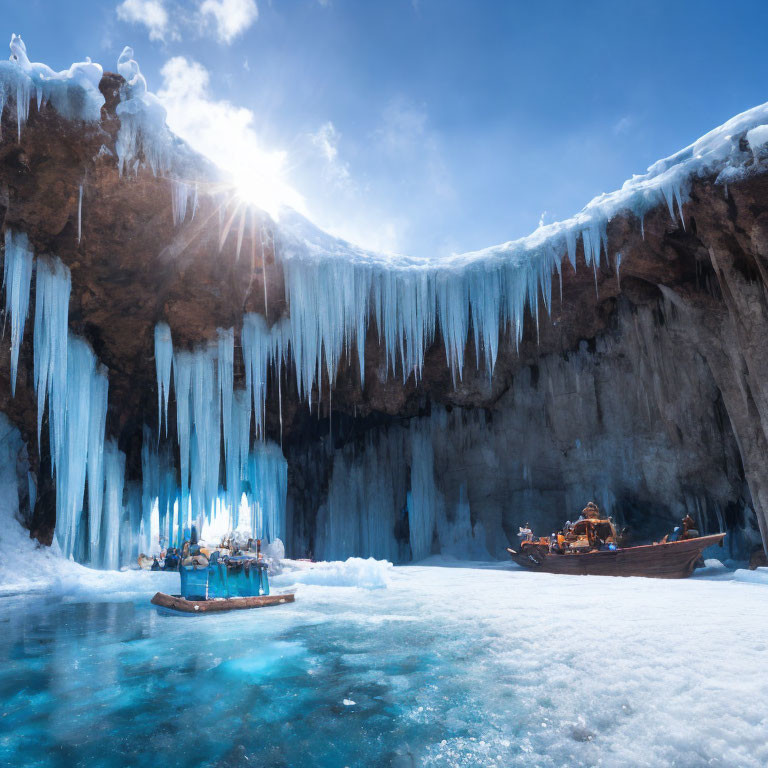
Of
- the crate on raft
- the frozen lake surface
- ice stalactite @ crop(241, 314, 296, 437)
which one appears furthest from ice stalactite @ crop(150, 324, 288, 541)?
the frozen lake surface

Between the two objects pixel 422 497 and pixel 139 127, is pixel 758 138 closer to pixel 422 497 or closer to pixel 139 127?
pixel 139 127

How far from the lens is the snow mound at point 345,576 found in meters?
11.5

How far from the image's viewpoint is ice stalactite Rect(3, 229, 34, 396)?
11.2 meters

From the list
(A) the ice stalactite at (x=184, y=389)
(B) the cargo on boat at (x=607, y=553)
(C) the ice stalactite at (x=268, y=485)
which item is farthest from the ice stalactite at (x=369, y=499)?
(A) the ice stalactite at (x=184, y=389)

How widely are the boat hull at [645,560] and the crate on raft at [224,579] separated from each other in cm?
675

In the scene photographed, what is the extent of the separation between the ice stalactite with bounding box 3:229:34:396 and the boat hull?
1231 cm

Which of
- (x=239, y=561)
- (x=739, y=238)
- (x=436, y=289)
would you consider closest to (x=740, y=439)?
(x=739, y=238)

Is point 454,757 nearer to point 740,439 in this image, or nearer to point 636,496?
point 740,439

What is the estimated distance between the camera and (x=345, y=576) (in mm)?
12164

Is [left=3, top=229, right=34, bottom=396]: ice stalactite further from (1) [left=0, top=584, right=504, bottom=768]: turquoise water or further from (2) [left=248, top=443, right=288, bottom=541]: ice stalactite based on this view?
(2) [left=248, top=443, right=288, bottom=541]: ice stalactite

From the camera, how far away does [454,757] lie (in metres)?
3.13

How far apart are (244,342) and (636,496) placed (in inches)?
477

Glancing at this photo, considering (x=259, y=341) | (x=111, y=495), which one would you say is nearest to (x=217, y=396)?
(x=259, y=341)

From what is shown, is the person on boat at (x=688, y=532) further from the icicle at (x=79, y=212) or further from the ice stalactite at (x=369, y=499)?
the icicle at (x=79, y=212)
